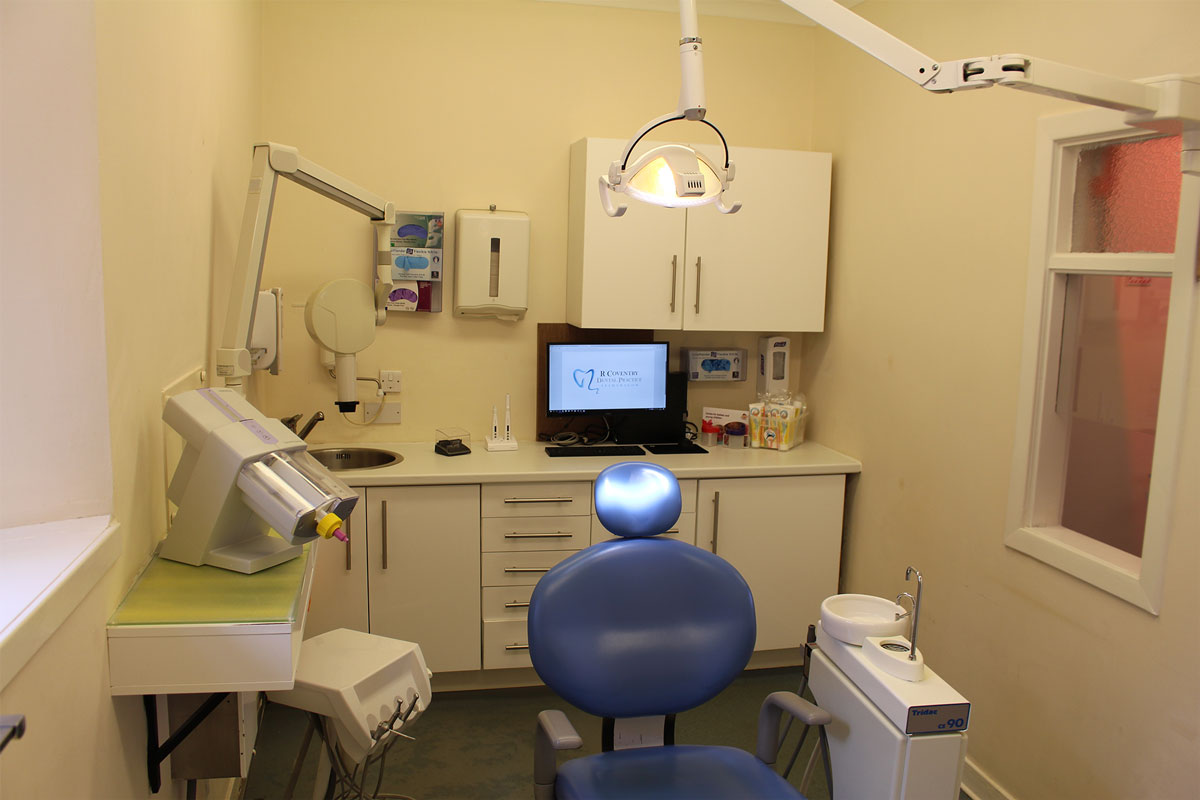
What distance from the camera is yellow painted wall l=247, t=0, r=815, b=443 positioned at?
3461 millimetres

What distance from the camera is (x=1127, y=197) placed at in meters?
2.40

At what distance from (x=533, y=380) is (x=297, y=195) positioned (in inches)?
47.2

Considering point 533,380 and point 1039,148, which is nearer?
point 1039,148

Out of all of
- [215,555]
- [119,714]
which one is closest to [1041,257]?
[215,555]

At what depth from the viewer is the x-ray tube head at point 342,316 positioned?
3029 millimetres

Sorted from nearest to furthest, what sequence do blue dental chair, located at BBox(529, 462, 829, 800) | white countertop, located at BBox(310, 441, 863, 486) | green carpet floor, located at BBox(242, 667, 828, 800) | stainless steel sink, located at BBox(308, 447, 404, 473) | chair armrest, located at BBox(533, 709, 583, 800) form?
chair armrest, located at BBox(533, 709, 583, 800)
blue dental chair, located at BBox(529, 462, 829, 800)
green carpet floor, located at BBox(242, 667, 828, 800)
white countertop, located at BBox(310, 441, 863, 486)
stainless steel sink, located at BBox(308, 447, 404, 473)

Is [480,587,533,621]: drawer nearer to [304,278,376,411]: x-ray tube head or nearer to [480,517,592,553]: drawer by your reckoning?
[480,517,592,553]: drawer

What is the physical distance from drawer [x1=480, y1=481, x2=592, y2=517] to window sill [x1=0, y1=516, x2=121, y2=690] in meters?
1.68

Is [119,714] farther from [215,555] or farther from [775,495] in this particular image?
[775,495]

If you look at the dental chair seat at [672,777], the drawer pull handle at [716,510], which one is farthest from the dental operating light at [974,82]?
the drawer pull handle at [716,510]

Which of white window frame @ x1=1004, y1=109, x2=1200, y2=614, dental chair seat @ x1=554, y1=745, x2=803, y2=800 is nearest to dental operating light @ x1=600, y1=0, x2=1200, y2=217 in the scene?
white window frame @ x1=1004, y1=109, x2=1200, y2=614

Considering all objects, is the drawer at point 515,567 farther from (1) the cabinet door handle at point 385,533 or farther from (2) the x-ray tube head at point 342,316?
(2) the x-ray tube head at point 342,316

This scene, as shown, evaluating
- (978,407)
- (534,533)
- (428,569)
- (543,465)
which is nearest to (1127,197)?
(978,407)

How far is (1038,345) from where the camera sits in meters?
2.57
